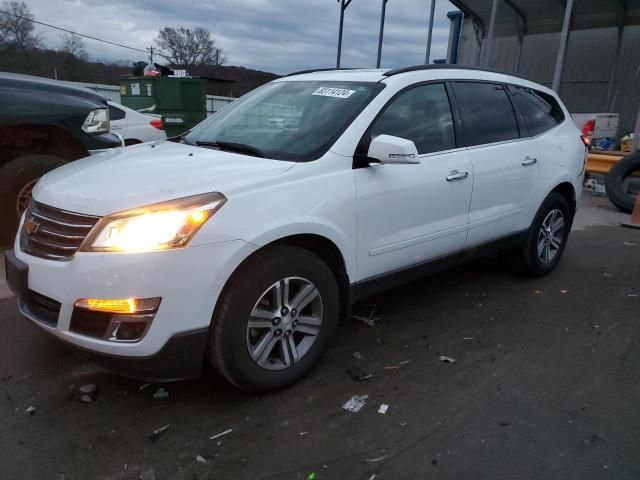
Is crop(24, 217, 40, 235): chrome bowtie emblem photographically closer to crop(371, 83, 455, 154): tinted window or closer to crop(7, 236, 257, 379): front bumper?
crop(7, 236, 257, 379): front bumper

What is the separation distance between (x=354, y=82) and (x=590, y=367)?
7.72 feet

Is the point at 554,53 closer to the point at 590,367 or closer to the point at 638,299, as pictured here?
the point at 638,299

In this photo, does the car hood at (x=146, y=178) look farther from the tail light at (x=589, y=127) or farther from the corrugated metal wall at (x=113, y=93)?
the corrugated metal wall at (x=113, y=93)

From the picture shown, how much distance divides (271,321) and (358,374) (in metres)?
0.70

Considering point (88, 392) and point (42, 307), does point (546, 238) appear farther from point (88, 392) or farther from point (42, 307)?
point (42, 307)

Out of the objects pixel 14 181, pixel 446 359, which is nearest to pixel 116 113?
pixel 14 181

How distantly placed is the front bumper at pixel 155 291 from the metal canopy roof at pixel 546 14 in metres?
12.8

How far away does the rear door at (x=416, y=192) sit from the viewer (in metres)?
3.08

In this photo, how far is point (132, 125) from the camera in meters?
9.17

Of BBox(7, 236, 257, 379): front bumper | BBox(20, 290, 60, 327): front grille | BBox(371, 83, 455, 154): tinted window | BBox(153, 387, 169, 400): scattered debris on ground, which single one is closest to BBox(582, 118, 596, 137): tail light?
BBox(371, 83, 455, 154): tinted window

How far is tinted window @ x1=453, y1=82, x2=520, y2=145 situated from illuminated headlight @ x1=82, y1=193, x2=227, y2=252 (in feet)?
7.39

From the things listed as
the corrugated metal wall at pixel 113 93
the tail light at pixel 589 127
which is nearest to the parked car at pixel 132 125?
the tail light at pixel 589 127

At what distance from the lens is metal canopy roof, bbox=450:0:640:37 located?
1209 cm

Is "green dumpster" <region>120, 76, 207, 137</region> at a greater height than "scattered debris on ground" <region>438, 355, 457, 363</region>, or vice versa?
"green dumpster" <region>120, 76, 207, 137</region>
